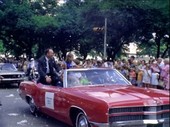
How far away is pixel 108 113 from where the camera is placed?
5.48m

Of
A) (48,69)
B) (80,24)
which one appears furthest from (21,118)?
(80,24)

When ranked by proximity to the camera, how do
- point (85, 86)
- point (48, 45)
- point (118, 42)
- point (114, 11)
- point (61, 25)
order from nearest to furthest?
point (85, 86) → point (114, 11) → point (118, 42) → point (61, 25) → point (48, 45)

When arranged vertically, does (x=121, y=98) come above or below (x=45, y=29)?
below

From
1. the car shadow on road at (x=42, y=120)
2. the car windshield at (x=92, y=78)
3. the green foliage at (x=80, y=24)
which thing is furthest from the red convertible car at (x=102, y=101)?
the green foliage at (x=80, y=24)

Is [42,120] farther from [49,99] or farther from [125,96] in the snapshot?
[125,96]

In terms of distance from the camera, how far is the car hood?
5551 millimetres

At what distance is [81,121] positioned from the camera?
6.20 meters

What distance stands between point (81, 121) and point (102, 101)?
0.83 meters

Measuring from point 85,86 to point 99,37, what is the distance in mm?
18798

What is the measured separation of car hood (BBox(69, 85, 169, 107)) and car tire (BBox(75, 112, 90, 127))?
1.23 feet

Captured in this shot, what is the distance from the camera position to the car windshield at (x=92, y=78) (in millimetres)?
7129

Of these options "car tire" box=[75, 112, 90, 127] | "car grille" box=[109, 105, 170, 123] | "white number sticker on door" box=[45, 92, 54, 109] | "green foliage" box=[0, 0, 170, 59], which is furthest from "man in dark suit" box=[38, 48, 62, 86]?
"green foliage" box=[0, 0, 170, 59]

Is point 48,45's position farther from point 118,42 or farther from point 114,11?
point 114,11

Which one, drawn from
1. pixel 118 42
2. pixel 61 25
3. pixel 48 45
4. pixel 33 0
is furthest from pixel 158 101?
pixel 33 0
